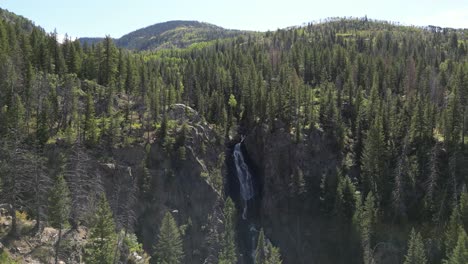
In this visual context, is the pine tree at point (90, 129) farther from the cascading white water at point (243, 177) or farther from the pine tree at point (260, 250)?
the cascading white water at point (243, 177)

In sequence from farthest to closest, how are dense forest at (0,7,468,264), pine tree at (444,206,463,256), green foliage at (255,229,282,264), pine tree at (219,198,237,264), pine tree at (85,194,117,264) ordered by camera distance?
pine tree at (219,198,237,264), green foliage at (255,229,282,264), pine tree at (444,206,463,256), dense forest at (0,7,468,264), pine tree at (85,194,117,264)

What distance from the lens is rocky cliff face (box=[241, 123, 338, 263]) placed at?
3691 inches

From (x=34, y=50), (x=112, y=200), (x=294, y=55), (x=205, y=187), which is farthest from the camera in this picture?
(x=294, y=55)

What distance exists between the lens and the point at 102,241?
5288 centimetres

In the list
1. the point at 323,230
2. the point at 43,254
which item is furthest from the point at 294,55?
the point at 43,254

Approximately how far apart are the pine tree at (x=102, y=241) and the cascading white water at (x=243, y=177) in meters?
51.5

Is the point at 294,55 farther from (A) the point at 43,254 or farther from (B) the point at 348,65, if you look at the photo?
(A) the point at 43,254

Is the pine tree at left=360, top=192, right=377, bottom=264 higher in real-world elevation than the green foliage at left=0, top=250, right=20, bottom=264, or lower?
lower

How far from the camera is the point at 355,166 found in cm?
10175

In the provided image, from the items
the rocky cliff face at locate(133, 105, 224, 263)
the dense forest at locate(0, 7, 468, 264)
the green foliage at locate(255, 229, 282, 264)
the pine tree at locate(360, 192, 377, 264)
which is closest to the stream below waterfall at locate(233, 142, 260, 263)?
the dense forest at locate(0, 7, 468, 264)

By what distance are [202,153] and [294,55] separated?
89.0 meters

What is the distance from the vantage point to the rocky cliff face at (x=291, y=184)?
308 ft

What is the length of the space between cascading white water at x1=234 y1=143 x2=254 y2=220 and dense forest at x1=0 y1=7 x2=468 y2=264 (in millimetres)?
2074

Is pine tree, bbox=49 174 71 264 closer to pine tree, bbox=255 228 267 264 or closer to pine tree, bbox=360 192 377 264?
pine tree, bbox=255 228 267 264
